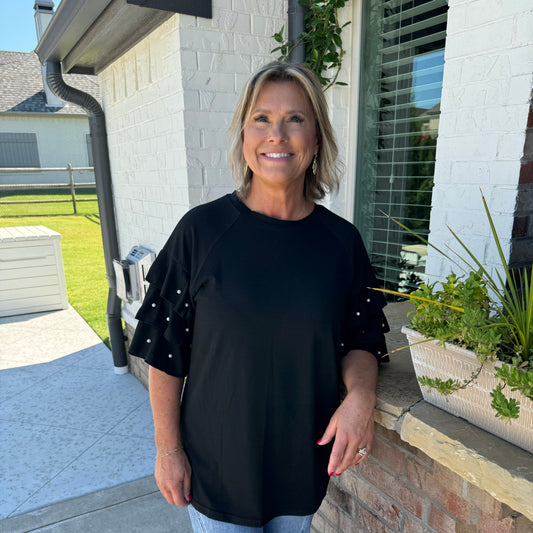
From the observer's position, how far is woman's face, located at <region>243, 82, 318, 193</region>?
3.92 feet

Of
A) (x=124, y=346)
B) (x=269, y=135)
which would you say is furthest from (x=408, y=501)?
(x=124, y=346)

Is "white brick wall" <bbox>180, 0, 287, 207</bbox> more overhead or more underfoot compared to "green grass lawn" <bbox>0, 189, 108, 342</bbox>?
more overhead

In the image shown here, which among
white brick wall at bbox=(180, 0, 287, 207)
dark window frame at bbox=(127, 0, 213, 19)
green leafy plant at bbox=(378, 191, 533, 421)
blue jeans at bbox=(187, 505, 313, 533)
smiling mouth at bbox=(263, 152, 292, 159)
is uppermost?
dark window frame at bbox=(127, 0, 213, 19)

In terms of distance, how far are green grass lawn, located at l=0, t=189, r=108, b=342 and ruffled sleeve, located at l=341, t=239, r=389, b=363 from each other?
4065 millimetres

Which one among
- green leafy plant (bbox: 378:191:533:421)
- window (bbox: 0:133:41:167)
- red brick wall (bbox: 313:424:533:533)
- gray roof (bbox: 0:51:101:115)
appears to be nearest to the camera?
green leafy plant (bbox: 378:191:533:421)

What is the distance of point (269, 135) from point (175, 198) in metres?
1.53

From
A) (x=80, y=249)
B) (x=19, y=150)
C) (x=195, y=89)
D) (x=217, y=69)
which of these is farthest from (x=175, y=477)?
(x=19, y=150)

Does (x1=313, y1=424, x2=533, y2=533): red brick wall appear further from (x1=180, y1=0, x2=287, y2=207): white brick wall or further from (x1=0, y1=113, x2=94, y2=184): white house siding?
(x1=0, y1=113, x2=94, y2=184): white house siding

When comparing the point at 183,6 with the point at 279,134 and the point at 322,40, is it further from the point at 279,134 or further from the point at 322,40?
the point at 279,134

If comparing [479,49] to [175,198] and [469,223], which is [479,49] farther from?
[175,198]

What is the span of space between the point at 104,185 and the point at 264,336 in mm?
3142

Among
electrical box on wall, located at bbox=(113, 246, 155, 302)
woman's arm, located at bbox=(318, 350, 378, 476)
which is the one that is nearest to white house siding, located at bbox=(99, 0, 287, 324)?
electrical box on wall, located at bbox=(113, 246, 155, 302)

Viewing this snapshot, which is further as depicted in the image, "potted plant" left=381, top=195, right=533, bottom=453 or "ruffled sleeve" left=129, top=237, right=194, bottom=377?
"ruffled sleeve" left=129, top=237, right=194, bottom=377

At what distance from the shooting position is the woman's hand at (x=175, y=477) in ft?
4.02
